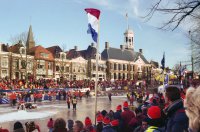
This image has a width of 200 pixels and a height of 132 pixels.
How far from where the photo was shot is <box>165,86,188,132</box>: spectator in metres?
3.82

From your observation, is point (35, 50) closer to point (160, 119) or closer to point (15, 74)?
point (15, 74)

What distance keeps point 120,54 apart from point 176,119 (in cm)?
8181

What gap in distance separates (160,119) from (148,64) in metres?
91.8

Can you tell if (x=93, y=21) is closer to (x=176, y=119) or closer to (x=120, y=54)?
(x=176, y=119)

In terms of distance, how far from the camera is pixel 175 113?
4.00 meters

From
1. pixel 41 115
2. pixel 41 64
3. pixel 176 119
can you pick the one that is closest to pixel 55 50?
pixel 41 64

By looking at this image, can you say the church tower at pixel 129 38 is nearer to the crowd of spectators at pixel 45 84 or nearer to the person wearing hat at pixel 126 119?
the crowd of spectators at pixel 45 84

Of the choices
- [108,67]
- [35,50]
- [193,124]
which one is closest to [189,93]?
[193,124]

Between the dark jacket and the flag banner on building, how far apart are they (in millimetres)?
8919

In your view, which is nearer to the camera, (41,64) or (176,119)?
(176,119)

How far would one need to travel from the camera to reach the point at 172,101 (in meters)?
4.25

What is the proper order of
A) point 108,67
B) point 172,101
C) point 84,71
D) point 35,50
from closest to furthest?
point 172,101
point 35,50
point 84,71
point 108,67

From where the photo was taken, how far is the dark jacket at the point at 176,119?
381 centimetres

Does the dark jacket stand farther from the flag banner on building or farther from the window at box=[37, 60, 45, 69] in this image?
the window at box=[37, 60, 45, 69]
